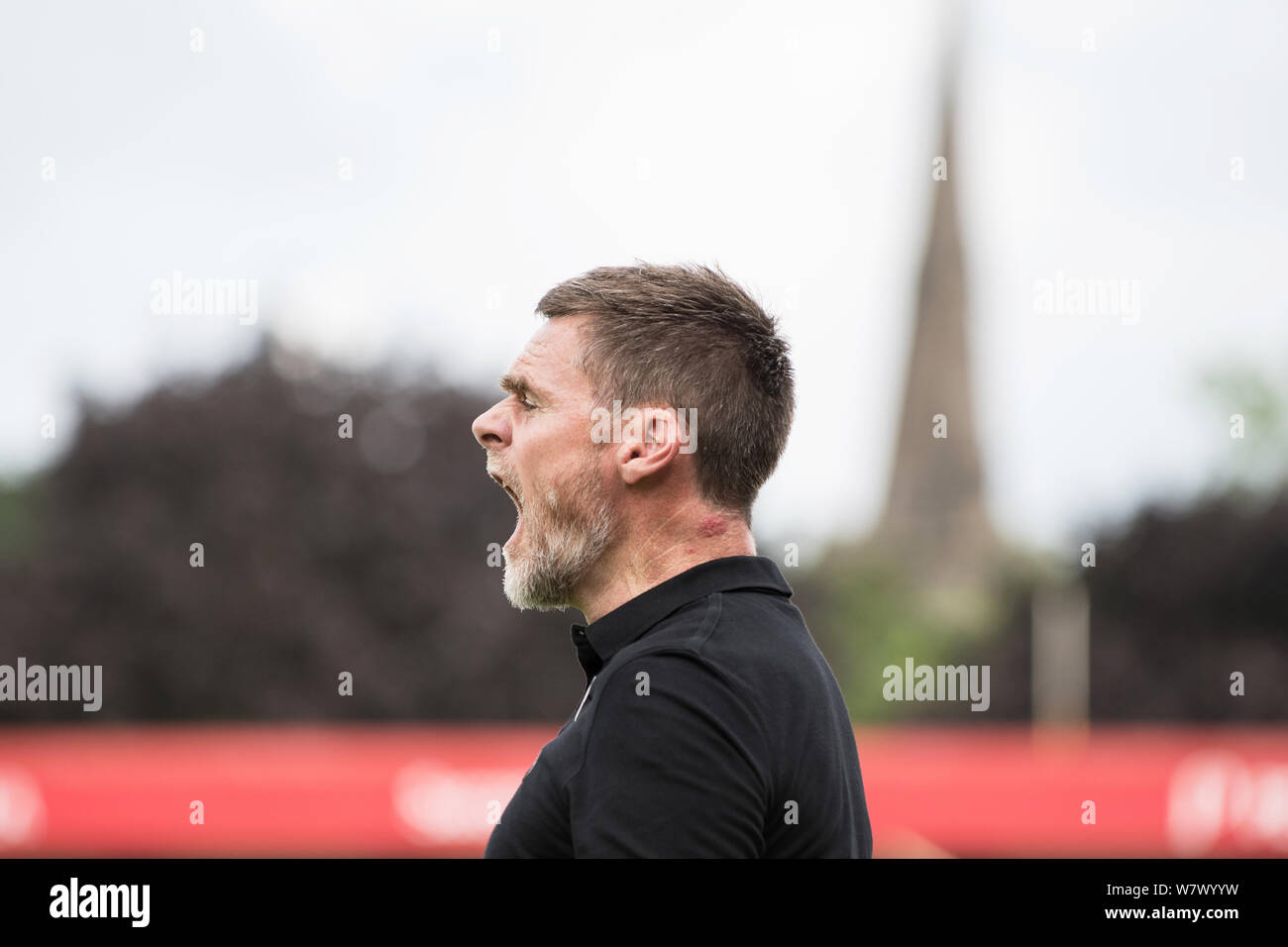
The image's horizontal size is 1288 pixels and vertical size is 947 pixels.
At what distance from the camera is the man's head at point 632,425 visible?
2562mm

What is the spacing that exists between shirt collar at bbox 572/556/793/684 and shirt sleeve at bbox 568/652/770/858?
12.0 inches

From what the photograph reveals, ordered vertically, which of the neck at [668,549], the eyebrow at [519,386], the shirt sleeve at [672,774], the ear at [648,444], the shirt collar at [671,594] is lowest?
the shirt sleeve at [672,774]

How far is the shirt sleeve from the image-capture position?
2094 mm

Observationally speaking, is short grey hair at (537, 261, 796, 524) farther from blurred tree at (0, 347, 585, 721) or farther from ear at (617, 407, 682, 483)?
blurred tree at (0, 347, 585, 721)

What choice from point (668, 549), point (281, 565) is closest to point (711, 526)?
point (668, 549)

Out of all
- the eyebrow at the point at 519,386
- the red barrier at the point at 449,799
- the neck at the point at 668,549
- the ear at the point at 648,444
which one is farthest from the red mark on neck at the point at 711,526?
the red barrier at the point at 449,799

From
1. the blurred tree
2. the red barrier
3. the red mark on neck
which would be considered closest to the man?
the red mark on neck

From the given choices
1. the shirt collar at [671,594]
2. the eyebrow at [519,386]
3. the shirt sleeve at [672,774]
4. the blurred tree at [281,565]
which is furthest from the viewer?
the blurred tree at [281,565]

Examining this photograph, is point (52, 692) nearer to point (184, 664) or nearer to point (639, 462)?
point (184, 664)

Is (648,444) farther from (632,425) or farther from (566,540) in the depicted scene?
(566,540)

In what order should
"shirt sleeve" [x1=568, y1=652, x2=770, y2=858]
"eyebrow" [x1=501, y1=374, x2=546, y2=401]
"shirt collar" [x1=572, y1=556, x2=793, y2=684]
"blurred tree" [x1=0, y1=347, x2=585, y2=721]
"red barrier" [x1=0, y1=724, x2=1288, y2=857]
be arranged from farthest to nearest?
"blurred tree" [x1=0, y1=347, x2=585, y2=721] → "red barrier" [x1=0, y1=724, x2=1288, y2=857] → "eyebrow" [x1=501, y1=374, x2=546, y2=401] → "shirt collar" [x1=572, y1=556, x2=793, y2=684] → "shirt sleeve" [x1=568, y1=652, x2=770, y2=858]

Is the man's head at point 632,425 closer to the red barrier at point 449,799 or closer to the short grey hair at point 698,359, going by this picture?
the short grey hair at point 698,359

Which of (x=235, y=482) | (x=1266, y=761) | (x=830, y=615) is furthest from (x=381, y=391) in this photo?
(x=1266, y=761)
